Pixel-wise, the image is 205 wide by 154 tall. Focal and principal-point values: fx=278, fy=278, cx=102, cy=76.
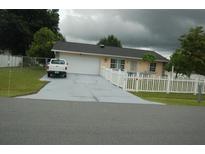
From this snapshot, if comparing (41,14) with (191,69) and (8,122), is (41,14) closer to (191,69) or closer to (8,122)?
(191,69)

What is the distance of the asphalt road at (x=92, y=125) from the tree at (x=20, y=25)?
39751 millimetres

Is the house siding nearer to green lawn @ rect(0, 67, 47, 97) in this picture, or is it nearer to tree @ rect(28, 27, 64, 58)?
tree @ rect(28, 27, 64, 58)

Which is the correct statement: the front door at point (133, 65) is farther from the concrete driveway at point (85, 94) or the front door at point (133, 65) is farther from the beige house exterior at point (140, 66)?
the concrete driveway at point (85, 94)

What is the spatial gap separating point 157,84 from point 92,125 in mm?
10927

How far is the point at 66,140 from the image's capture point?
5637 millimetres

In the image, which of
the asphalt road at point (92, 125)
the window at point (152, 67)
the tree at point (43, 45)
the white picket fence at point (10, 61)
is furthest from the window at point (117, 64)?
the asphalt road at point (92, 125)

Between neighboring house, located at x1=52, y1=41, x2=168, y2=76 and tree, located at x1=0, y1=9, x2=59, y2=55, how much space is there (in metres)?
16.9

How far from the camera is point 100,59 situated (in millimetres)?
32281

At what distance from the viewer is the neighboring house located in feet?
102

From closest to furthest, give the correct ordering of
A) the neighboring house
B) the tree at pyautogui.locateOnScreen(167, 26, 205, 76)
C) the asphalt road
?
the asphalt road, the tree at pyautogui.locateOnScreen(167, 26, 205, 76), the neighboring house

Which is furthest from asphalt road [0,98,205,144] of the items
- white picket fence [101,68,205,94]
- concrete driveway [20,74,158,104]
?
white picket fence [101,68,205,94]

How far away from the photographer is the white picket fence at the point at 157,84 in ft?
55.9

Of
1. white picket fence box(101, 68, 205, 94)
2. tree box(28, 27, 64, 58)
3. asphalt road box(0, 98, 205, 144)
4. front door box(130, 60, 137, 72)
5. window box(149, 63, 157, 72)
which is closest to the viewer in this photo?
asphalt road box(0, 98, 205, 144)

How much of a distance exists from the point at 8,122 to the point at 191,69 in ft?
54.0
